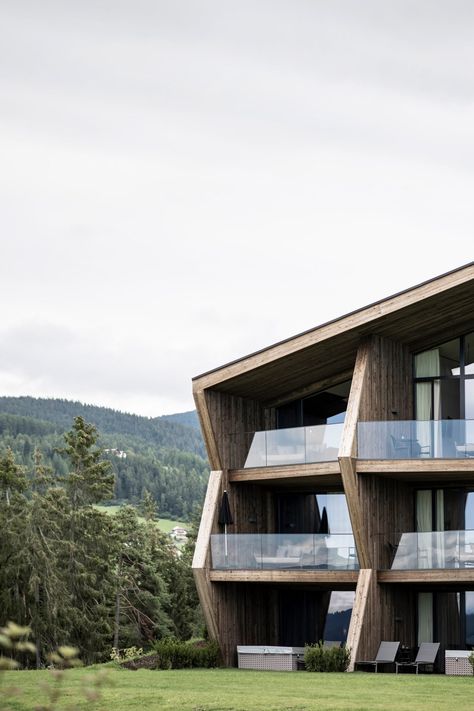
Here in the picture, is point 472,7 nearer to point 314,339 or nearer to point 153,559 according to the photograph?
point 314,339

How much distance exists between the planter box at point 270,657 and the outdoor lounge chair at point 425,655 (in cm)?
207

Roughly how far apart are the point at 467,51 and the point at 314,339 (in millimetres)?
10424

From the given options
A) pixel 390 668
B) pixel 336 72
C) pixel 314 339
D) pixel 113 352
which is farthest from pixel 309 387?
A: pixel 113 352

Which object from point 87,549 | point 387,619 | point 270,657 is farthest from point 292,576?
point 87,549

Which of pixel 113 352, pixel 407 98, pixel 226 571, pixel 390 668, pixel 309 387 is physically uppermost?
pixel 113 352

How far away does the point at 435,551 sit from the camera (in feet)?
73.8

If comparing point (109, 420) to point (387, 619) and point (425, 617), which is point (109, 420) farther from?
point (387, 619)

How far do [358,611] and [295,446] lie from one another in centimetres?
382

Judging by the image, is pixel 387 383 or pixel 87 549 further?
pixel 87 549

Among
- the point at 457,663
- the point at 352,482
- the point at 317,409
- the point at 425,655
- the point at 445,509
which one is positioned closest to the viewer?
the point at 457,663

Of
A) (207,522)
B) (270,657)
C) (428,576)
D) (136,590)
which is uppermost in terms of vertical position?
(207,522)

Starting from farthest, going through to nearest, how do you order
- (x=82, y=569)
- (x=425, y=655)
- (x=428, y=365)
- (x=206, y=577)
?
(x=82, y=569) < (x=428, y=365) < (x=206, y=577) < (x=425, y=655)

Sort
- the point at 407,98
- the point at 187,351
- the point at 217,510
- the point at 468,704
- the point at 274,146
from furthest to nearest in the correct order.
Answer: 1. the point at 187,351
2. the point at 274,146
3. the point at 407,98
4. the point at 217,510
5. the point at 468,704

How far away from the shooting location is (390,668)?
22641mm
